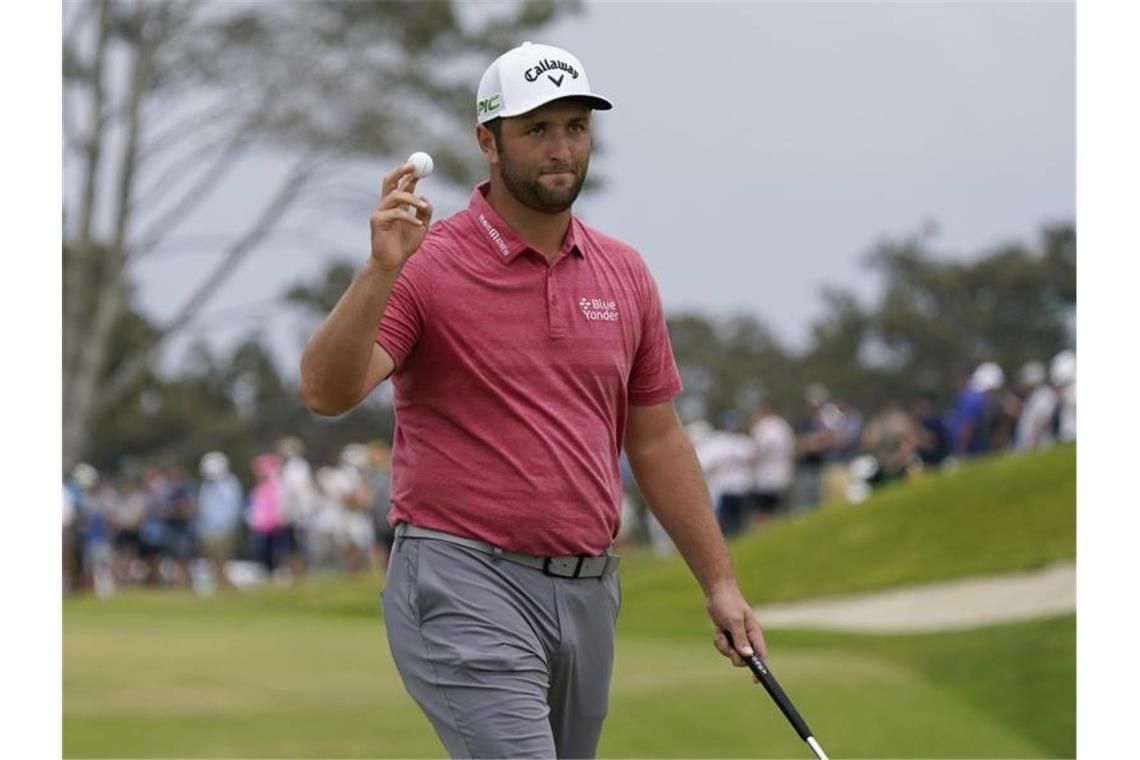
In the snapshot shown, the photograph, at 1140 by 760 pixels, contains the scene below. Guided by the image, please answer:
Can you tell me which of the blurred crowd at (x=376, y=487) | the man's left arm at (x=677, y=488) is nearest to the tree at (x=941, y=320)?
the blurred crowd at (x=376, y=487)

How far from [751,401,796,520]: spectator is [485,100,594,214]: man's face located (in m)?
16.8

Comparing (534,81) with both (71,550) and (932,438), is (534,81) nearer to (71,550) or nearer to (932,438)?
(932,438)

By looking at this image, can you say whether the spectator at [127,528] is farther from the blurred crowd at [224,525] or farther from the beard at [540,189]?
the beard at [540,189]

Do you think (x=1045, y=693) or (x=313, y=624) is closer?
(x=1045, y=693)

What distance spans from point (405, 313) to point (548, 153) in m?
0.54

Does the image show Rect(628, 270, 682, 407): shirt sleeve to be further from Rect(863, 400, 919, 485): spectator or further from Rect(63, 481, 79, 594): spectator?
Rect(63, 481, 79, 594): spectator

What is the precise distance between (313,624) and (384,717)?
6.55 metres

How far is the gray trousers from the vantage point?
16.5 feet

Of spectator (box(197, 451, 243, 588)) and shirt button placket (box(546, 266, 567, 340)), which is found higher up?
shirt button placket (box(546, 266, 567, 340))

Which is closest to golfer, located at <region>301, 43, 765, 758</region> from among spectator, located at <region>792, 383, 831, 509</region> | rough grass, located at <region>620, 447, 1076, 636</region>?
rough grass, located at <region>620, 447, 1076, 636</region>

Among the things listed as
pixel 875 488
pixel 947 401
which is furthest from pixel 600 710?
pixel 947 401

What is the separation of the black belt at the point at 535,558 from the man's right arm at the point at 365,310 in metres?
0.48

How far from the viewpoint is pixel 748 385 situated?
6919cm

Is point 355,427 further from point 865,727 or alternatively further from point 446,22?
point 865,727
